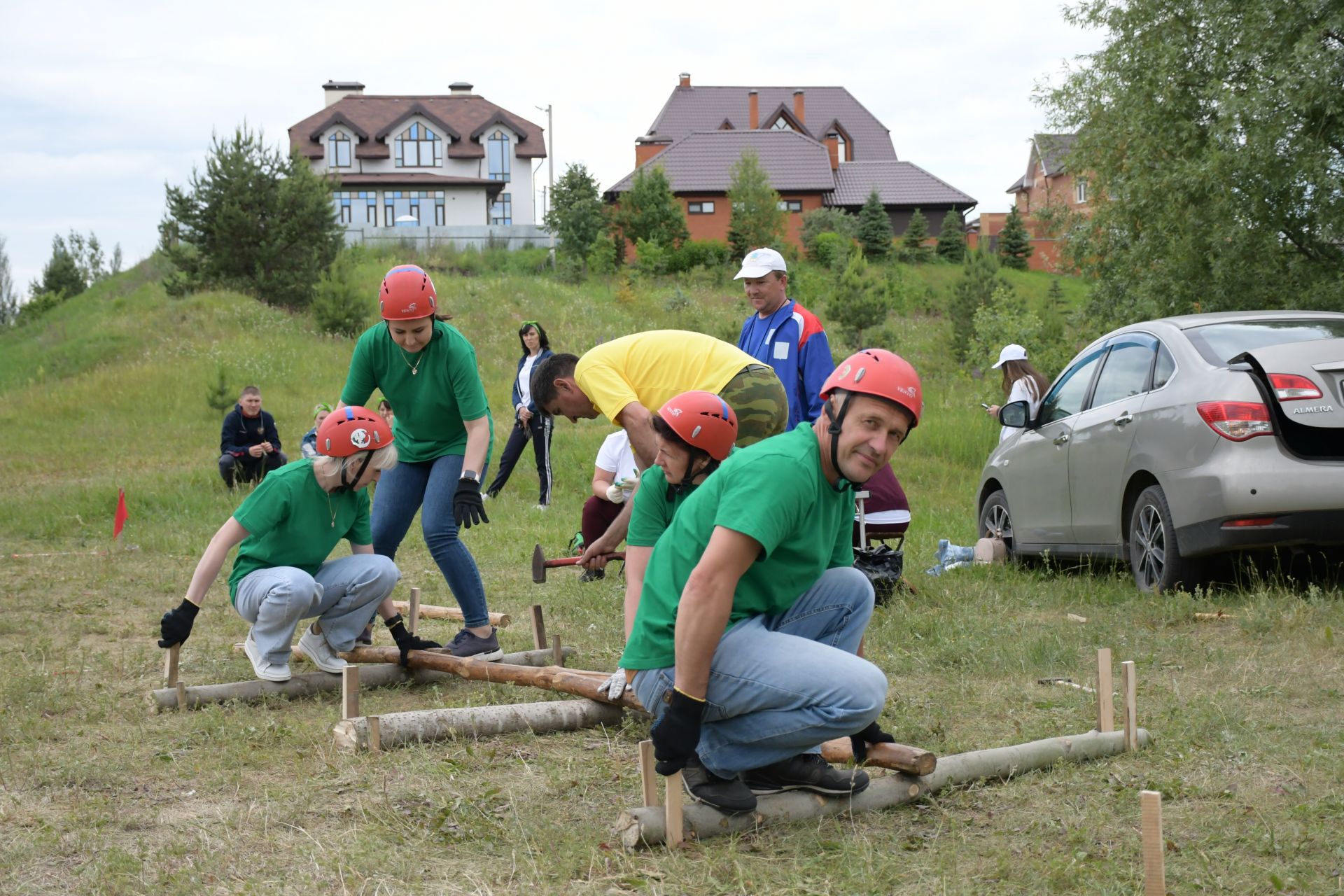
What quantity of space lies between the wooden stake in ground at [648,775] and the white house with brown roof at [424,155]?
6049 cm

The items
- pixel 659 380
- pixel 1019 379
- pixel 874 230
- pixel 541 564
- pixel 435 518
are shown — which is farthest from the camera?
pixel 874 230

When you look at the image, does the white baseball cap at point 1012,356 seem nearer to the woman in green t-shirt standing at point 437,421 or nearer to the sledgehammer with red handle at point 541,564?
the sledgehammer with red handle at point 541,564

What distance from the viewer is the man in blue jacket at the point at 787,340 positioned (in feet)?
23.4

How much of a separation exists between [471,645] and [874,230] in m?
52.7

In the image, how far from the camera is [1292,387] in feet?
21.3

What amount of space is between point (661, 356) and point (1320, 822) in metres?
3.13

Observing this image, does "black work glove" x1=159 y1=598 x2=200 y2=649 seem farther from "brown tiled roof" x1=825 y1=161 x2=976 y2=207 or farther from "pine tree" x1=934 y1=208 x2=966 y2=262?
"brown tiled roof" x1=825 y1=161 x2=976 y2=207

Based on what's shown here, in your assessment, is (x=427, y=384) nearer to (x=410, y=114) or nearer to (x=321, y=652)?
(x=321, y=652)

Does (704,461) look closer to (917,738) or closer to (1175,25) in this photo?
(917,738)

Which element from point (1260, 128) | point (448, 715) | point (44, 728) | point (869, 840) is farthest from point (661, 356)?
point (1260, 128)

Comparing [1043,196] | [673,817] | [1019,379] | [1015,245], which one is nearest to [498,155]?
[1015,245]

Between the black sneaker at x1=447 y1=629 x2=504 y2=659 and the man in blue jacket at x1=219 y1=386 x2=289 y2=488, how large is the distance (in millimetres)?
9749

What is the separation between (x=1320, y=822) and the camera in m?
3.71

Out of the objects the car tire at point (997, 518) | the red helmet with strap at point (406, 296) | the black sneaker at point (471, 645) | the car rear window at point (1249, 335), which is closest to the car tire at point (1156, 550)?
the car rear window at point (1249, 335)
